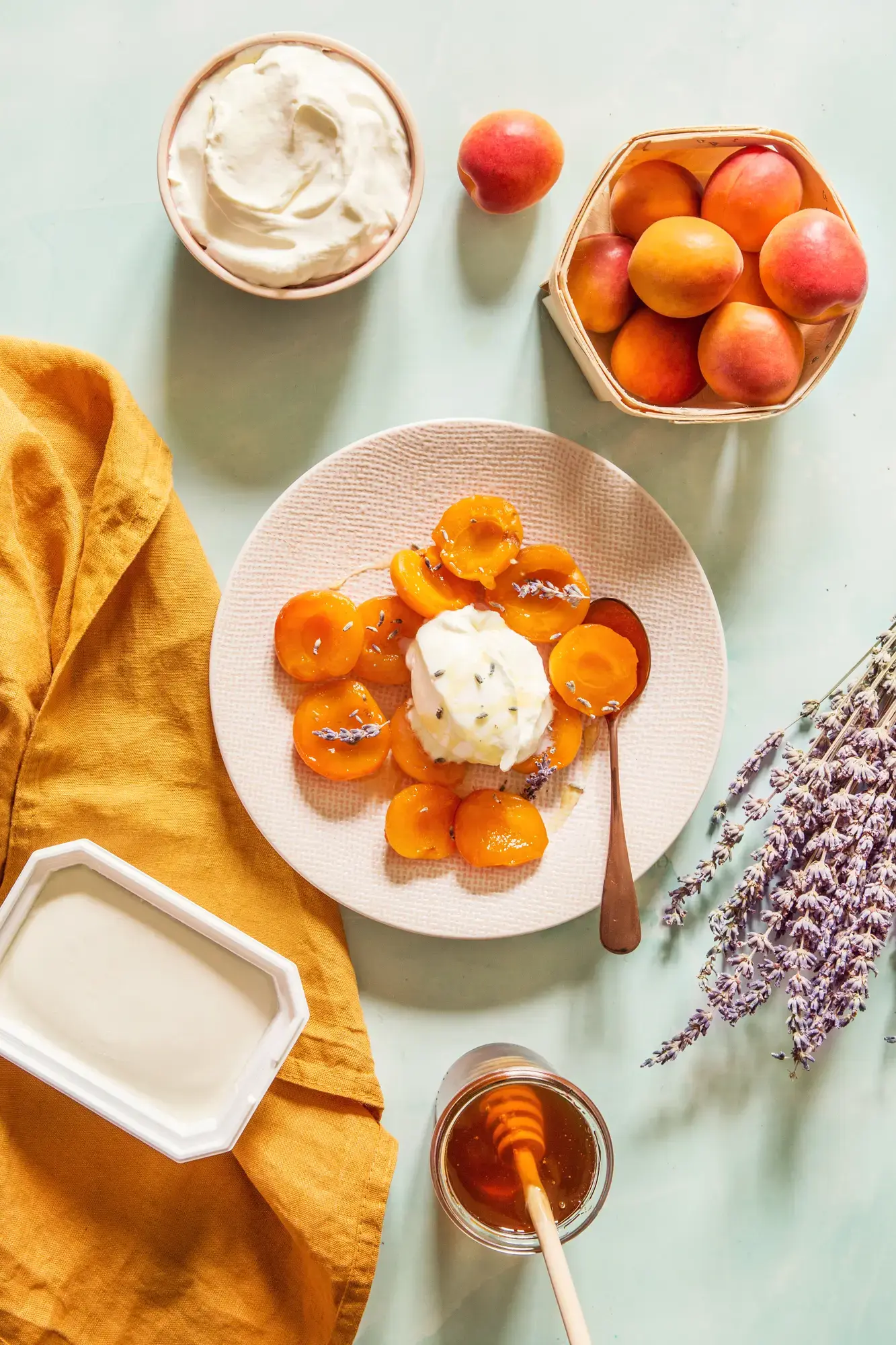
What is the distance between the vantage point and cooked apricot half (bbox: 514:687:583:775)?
47.8 inches

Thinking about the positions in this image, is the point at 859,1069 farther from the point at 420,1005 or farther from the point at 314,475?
the point at 314,475

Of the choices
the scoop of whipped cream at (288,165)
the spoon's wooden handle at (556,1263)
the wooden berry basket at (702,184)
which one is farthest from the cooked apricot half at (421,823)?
the scoop of whipped cream at (288,165)

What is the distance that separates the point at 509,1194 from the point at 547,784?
50 centimetres

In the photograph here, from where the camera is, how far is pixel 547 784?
1.26 m

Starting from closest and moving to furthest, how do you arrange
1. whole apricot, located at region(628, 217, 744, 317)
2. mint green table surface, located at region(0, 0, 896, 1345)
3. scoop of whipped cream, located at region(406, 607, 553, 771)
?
whole apricot, located at region(628, 217, 744, 317), scoop of whipped cream, located at region(406, 607, 553, 771), mint green table surface, located at region(0, 0, 896, 1345)

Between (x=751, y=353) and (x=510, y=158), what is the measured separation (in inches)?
15.0

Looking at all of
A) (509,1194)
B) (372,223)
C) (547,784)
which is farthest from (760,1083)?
(372,223)

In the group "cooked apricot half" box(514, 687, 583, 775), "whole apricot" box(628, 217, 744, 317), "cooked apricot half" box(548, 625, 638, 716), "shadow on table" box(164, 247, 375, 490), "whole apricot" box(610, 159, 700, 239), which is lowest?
"cooked apricot half" box(514, 687, 583, 775)

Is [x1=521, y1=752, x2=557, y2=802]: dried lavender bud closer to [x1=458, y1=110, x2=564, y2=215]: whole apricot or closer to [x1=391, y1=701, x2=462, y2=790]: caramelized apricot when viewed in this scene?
[x1=391, y1=701, x2=462, y2=790]: caramelized apricot

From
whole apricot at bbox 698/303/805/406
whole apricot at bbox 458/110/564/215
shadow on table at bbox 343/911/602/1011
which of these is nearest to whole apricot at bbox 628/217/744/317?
whole apricot at bbox 698/303/805/406

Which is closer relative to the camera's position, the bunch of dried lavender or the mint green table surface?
the bunch of dried lavender

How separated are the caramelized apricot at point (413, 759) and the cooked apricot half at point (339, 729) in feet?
0.05

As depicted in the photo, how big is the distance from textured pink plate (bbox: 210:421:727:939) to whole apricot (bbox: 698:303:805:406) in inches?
7.1

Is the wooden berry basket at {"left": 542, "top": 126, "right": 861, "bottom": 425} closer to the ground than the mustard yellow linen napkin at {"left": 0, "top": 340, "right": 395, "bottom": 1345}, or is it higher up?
higher up
